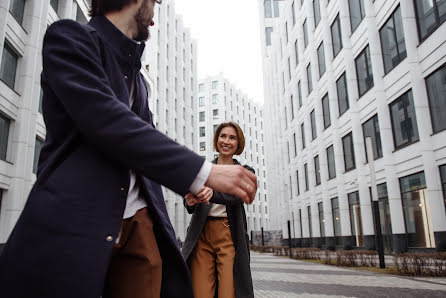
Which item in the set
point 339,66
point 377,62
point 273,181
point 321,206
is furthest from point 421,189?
point 273,181

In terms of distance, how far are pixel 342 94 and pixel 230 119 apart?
57.3 meters

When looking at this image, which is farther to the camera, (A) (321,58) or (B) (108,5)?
(A) (321,58)

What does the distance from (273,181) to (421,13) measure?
140ft

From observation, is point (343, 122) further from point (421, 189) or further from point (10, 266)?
point (10, 266)

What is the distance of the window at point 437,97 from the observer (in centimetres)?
1511

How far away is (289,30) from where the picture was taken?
39312mm

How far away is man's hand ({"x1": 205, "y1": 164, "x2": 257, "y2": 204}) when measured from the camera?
1.23m

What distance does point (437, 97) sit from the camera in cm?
1559

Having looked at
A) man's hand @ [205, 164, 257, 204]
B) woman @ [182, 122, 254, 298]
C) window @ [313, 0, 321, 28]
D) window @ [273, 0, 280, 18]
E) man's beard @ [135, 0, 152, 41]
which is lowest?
woman @ [182, 122, 254, 298]

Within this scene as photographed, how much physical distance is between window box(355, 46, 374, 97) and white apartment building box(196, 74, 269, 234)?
2222 inches

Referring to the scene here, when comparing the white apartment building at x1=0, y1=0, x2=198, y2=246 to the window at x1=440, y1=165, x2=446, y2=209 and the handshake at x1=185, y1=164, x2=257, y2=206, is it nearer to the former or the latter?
the handshake at x1=185, y1=164, x2=257, y2=206

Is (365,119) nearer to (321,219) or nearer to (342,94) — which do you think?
(342,94)

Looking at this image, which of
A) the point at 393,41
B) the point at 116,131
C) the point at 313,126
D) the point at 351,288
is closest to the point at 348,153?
the point at 313,126

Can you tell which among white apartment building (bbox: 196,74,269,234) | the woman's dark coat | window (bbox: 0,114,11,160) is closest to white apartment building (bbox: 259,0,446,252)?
the woman's dark coat
